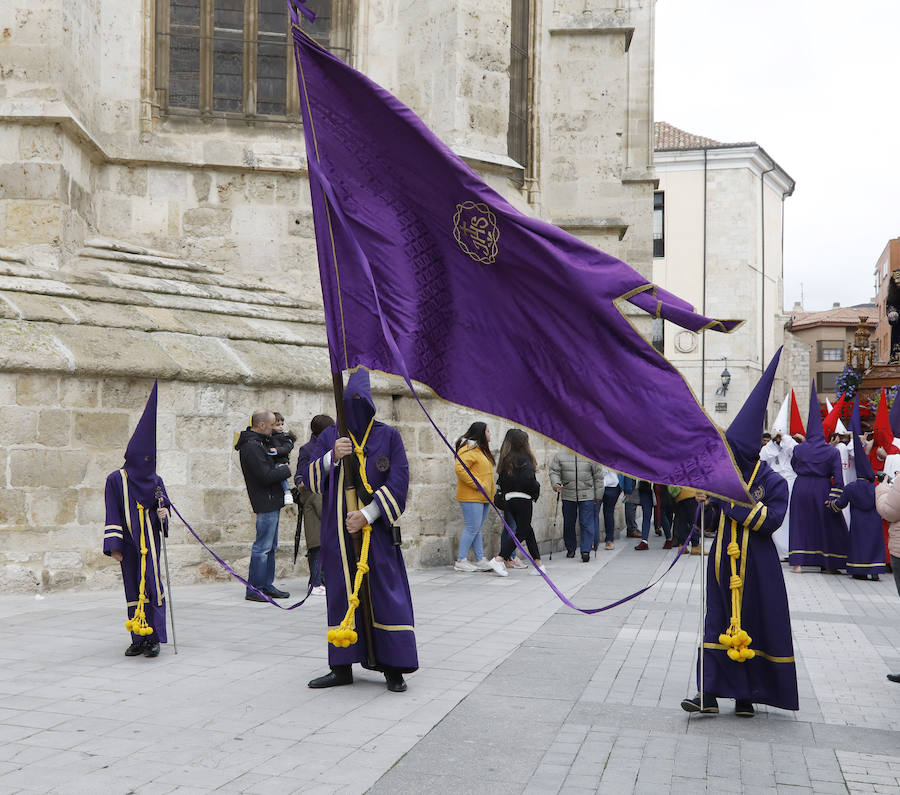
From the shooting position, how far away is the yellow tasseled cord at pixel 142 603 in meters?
6.56

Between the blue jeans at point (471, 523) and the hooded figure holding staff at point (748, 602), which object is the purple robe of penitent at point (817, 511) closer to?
the blue jeans at point (471, 523)

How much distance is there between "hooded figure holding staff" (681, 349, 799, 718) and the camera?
540 centimetres

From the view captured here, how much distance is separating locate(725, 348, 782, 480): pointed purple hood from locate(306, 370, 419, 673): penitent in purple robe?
197 cm

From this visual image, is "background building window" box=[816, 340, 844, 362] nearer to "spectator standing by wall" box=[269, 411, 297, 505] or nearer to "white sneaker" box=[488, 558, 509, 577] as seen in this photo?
"white sneaker" box=[488, 558, 509, 577]

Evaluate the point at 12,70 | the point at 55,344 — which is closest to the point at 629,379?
the point at 55,344

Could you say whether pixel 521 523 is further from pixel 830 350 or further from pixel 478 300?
pixel 830 350

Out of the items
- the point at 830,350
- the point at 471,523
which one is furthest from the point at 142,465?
the point at 830,350

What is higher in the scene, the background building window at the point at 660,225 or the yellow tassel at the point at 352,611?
the background building window at the point at 660,225

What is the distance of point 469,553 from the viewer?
12.0 metres

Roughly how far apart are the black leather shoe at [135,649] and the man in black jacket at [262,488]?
2.44 m

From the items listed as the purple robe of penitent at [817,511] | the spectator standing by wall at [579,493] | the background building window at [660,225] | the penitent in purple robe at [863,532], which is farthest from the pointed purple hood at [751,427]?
the background building window at [660,225]

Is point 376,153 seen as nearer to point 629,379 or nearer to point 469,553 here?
point 629,379

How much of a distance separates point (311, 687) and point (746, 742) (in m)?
2.47

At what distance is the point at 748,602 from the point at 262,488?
5035mm
